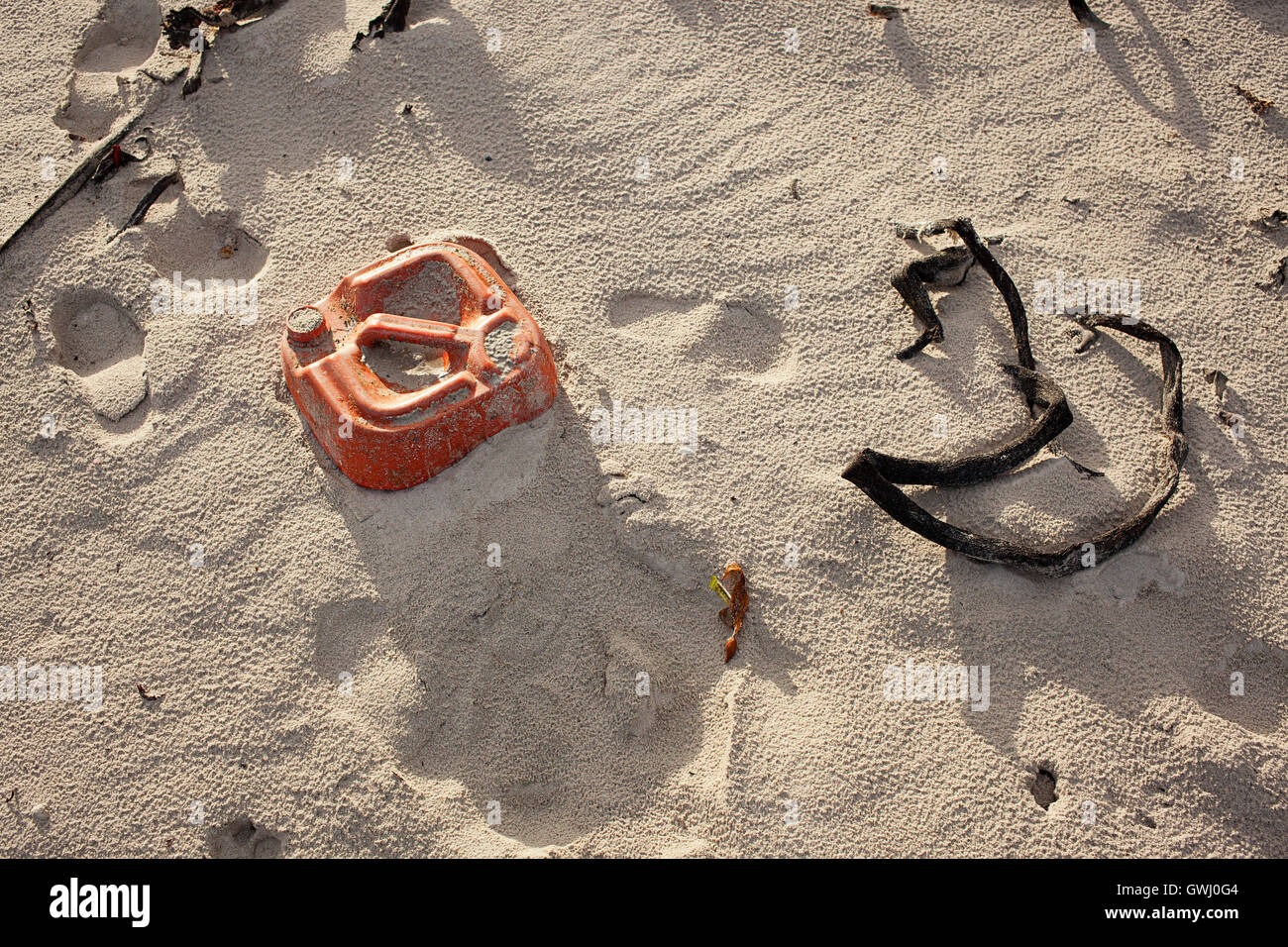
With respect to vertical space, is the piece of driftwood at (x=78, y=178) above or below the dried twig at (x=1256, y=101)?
above

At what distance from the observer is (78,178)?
3105 mm

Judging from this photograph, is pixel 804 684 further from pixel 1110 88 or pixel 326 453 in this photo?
pixel 1110 88

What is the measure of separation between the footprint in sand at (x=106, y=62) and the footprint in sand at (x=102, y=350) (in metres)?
0.76

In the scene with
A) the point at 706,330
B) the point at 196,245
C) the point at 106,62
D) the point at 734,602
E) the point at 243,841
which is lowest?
the point at 243,841

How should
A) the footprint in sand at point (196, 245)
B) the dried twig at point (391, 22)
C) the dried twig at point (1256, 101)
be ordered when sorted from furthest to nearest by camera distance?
the dried twig at point (391, 22) → the dried twig at point (1256, 101) → the footprint in sand at point (196, 245)

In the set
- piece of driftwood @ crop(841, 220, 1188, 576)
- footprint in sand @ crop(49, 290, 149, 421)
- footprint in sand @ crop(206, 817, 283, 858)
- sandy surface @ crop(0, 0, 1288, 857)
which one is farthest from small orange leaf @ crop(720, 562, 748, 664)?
footprint in sand @ crop(49, 290, 149, 421)

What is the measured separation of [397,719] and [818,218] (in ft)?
6.48

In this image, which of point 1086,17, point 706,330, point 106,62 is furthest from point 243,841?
point 1086,17

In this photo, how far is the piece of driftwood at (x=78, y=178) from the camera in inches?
118

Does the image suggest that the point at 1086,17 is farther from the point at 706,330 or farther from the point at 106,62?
the point at 106,62

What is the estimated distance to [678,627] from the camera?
2342 mm

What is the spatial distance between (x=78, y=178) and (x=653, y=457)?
86.3 inches

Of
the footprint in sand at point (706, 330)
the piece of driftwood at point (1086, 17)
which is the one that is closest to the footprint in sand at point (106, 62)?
the footprint in sand at point (706, 330)

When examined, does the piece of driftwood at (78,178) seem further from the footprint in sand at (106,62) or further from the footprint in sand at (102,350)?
the footprint in sand at (102,350)
